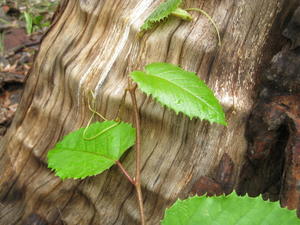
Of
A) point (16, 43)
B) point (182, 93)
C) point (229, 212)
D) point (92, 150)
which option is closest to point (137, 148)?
point (92, 150)

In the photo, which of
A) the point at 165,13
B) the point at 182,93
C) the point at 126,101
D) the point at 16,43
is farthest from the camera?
the point at 16,43

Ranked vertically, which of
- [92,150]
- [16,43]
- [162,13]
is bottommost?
[16,43]

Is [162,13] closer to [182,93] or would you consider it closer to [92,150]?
[182,93]

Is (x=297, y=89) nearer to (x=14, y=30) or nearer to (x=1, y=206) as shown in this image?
(x=1, y=206)

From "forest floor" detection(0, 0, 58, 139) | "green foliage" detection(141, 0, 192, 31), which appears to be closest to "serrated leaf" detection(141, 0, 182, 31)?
"green foliage" detection(141, 0, 192, 31)

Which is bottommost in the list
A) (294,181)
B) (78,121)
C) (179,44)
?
(78,121)

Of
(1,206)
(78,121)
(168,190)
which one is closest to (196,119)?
(168,190)

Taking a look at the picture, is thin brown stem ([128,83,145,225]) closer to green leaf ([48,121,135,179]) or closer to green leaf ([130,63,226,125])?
green leaf ([48,121,135,179])
